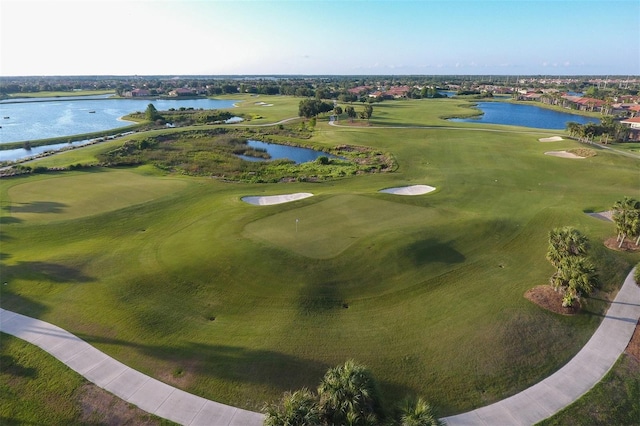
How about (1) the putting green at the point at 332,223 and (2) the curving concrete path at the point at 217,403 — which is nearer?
(2) the curving concrete path at the point at 217,403

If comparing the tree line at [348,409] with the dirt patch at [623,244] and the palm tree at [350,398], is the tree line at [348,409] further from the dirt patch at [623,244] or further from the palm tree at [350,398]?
the dirt patch at [623,244]

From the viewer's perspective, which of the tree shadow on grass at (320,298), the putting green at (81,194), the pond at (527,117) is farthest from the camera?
the pond at (527,117)

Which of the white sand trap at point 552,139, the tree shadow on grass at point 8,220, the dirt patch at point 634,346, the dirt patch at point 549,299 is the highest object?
the white sand trap at point 552,139

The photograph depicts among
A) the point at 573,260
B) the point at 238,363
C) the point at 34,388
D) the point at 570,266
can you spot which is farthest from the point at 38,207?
the point at 573,260

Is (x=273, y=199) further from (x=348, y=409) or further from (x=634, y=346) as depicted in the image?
(x=634, y=346)

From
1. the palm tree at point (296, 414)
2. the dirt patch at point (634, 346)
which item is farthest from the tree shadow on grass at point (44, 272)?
the dirt patch at point (634, 346)

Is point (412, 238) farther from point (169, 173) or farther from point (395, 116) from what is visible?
point (395, 116)
